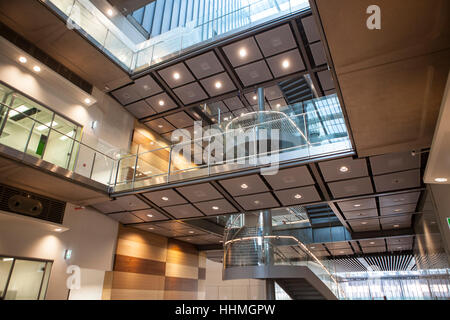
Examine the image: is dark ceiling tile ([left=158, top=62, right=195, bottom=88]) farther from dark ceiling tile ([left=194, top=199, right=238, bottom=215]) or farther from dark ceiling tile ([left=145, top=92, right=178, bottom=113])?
dark ceiling tile ([left=194, top=199, right=238, bottom=215])

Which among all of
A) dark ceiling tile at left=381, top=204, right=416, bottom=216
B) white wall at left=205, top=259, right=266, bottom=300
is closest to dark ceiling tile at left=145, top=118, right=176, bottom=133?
white wall at left=205, top=259, right=266, bottom=300

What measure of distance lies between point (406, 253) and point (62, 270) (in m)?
15.5

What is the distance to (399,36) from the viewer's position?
298cm

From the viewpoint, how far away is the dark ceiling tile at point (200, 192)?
8430mm

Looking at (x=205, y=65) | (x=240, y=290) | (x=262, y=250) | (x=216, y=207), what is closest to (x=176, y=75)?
(x=205, y=65)

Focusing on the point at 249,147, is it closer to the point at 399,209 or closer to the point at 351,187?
the point at 351,187

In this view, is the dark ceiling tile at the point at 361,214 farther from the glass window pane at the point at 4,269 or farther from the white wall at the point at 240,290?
the glass window pane at the point at 4,269

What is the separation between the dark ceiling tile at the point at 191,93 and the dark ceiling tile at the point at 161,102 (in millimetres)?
519

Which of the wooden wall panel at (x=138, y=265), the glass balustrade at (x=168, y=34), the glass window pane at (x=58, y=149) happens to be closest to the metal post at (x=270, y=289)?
the wooden wall panel at (x=138, y=265)

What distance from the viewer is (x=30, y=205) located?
838cm

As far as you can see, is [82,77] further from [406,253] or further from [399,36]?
[406,253]

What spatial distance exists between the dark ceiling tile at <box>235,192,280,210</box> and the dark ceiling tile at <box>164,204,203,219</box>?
1.66m

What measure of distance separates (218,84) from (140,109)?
151 inches

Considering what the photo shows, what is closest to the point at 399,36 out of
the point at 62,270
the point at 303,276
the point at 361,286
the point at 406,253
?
the point at 303,276
